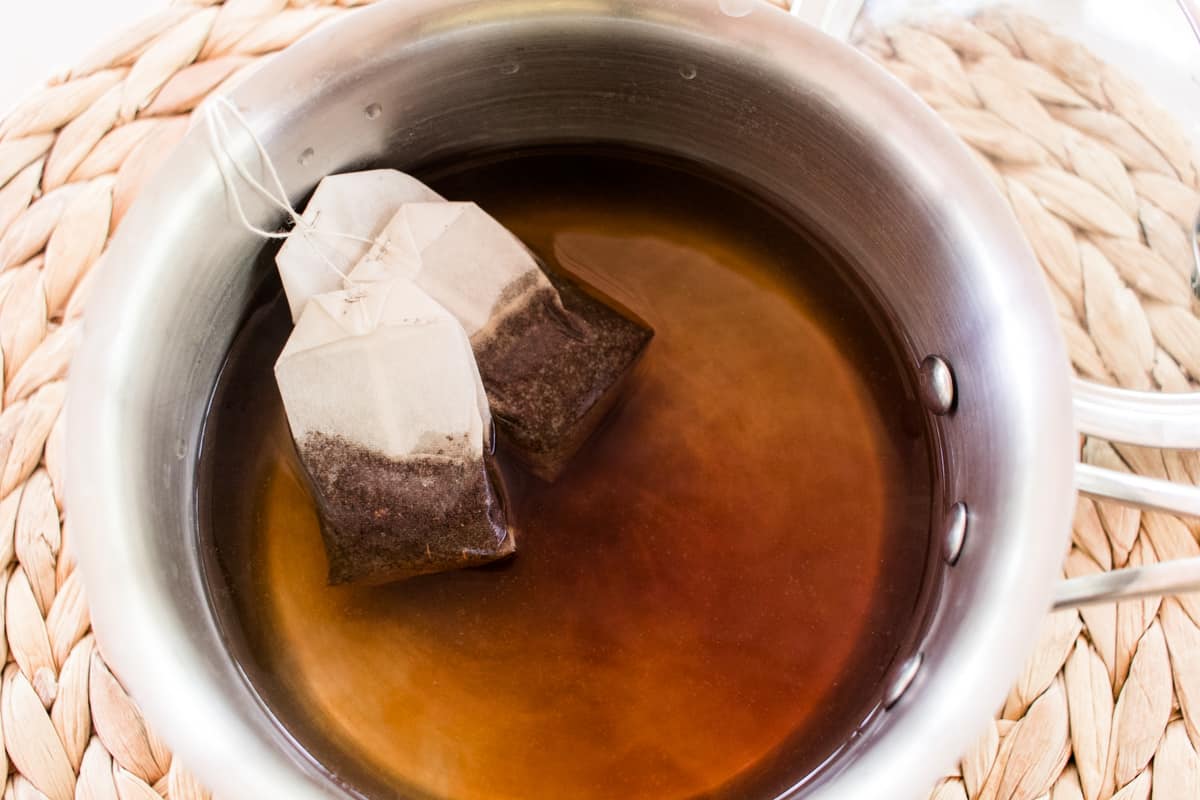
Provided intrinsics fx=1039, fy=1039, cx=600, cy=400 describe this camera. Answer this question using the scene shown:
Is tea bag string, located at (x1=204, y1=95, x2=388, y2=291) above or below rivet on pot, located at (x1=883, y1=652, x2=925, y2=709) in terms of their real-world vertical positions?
above

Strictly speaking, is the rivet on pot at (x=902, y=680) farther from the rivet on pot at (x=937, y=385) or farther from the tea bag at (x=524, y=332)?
the tea bag at (x=524, y=332)

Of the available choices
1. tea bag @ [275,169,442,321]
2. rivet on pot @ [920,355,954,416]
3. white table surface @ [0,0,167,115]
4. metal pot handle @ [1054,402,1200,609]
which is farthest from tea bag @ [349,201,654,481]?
white table surface @ [0,0,167,115]

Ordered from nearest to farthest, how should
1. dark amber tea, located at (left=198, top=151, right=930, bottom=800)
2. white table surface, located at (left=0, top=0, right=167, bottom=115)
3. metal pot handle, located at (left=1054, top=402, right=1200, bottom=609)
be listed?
metal pot handle, located at (left=1054, top=402, right=1200, bottom=609) < dark amber tea, located at (left=198, top=151, right=930, bottom=800) < white table surface, located at (left=0, top=0, right=167, bottom=115)

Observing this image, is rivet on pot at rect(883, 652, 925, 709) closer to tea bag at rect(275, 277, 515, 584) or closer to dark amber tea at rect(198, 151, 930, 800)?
dark amber tea at rect(198, 151, 930, 800)

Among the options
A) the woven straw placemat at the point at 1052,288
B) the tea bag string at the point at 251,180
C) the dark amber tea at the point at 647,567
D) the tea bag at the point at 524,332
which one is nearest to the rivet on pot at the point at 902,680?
the dark amber tea at the point at 647,567

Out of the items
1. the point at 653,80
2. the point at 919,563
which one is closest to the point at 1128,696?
the point at 919,563

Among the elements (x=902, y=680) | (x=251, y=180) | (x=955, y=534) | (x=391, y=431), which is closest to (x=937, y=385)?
(x=955, y=534)

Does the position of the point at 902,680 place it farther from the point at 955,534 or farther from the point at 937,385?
the point at 937,385

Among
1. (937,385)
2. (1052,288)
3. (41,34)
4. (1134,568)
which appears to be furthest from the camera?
(41,34)
